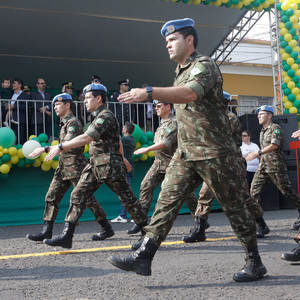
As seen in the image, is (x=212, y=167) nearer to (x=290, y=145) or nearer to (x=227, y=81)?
(x=290, y=145)

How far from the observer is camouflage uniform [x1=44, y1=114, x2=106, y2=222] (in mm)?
5895

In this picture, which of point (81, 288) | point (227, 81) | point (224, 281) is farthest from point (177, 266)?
point (227, 81)

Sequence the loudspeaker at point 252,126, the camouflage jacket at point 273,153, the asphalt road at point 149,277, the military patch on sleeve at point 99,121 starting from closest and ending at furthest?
the asphalt road at point 149,277 < the military patch on sleeve at point 99,121 < the camouflage jacket at point 273,153 < the loudspeaker at point 252,126

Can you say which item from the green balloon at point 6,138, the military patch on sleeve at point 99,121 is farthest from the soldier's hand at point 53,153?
the green balloon at point 6,138

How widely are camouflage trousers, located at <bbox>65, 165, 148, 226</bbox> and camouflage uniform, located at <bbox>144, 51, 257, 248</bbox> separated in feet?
5.89

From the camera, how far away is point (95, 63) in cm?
1339

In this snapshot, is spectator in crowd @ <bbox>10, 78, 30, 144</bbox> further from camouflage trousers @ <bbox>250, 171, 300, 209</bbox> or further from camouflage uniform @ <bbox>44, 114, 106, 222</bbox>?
camouflage trousers @ <bbox>250, 171, 300, 209</bbox>

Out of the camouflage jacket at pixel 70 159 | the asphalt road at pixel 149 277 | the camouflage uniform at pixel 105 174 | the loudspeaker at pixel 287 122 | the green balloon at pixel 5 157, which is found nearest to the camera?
the asphalt road at pixel 149 277

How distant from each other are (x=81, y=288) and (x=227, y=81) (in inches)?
752

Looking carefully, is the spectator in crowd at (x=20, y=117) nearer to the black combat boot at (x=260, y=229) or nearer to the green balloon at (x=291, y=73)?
the black combat boot at (x=260, y=229)

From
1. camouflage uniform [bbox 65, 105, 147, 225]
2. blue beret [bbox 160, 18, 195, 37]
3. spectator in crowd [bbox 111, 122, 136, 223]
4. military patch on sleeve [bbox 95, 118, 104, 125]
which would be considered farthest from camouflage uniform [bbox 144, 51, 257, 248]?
spectator in crowd [bbox 111, 122, 136, 223]

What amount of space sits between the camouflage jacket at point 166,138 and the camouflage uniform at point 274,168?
5.08ft

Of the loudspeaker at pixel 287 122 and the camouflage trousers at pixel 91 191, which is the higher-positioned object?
the loudspeaker at pixel 287 122

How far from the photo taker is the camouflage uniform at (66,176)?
19.3ft
